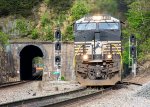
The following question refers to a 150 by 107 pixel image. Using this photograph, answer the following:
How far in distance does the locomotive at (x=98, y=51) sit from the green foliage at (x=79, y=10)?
1771cm

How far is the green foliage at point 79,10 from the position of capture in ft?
126

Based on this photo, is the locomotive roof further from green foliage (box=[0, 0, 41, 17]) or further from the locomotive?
green foliage (box=[0, 0, 41, 17])

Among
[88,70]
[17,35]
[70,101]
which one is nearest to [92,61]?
[88,70]

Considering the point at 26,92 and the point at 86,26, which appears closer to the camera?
the point at 26,92

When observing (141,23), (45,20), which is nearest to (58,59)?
(141,23)

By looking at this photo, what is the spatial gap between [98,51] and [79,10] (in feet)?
63.6

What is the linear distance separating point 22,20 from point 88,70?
20.8 meters

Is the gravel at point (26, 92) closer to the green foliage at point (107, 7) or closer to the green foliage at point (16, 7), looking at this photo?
the green foliage at point (107, 7)

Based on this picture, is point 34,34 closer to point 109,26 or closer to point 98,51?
point 109,26

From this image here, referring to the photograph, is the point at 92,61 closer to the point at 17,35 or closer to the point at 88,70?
the point at 88,70

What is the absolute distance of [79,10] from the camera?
127ft

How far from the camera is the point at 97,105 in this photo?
478 inches

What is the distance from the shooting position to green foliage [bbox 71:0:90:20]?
3835cm

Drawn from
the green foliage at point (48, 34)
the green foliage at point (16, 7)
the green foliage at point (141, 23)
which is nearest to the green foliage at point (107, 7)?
the green foliage at point (141, 23)
